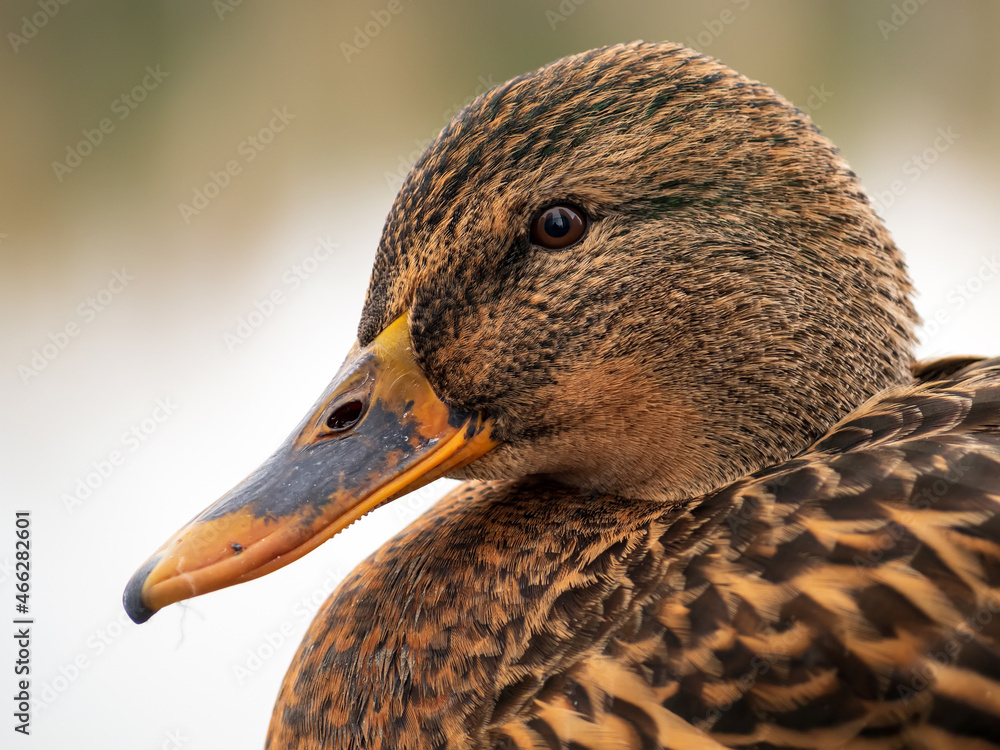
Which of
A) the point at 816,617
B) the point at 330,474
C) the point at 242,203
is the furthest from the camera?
the point at 242,203

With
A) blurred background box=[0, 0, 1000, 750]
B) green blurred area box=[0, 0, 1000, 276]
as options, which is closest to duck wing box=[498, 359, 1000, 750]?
blurred background box=[0, 0, 1000, 750]

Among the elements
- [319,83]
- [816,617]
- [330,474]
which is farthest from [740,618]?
[319,83]

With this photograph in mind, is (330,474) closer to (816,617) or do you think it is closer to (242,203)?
(816,617)

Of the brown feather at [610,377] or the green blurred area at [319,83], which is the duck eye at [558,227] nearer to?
the brown feather at [610,377]

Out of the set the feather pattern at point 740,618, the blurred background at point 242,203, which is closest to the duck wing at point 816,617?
the feather pattern at point 740,618

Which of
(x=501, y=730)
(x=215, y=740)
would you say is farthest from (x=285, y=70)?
(x=501, y=730)
